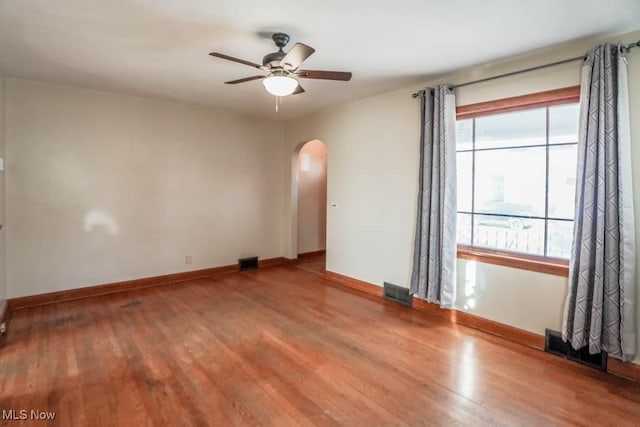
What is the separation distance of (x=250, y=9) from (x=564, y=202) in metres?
2.88

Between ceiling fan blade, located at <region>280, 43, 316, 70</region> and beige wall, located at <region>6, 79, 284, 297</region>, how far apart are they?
283 centimetres

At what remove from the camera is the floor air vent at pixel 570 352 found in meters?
2.51

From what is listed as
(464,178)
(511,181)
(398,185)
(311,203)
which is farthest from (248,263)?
(511,181)

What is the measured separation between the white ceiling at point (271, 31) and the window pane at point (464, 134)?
1.98 ft

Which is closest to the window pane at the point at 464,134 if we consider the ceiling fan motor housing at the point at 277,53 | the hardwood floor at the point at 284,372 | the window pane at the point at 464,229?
the window pane at the point at 464,229

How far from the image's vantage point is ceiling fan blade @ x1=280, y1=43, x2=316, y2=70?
7.08 ft

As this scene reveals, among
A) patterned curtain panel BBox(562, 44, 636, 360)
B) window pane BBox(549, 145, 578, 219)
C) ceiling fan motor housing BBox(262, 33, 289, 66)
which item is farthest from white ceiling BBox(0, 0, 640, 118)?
window pane BBox(549, 145, 578, 219)

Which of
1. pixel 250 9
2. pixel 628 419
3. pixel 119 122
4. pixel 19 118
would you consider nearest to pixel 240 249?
pixel 119 122

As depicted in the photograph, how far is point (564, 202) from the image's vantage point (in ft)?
9.23

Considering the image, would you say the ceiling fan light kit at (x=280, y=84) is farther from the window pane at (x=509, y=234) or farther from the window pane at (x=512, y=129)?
the window pane at (x=509, y=234)

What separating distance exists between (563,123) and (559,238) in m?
0.98

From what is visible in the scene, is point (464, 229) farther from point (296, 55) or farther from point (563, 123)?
point (296, 55)

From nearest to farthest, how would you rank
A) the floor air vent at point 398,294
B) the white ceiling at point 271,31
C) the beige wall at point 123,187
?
1. the white ceiling at point 271,31
2. the beige wall at point 123,187
3. the floor air vent at point 398,294

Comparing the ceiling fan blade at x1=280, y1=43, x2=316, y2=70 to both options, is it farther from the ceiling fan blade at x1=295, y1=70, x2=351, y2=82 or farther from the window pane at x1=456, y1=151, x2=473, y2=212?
the window pane at x1=456, y1=151, x2=473, y2=212
